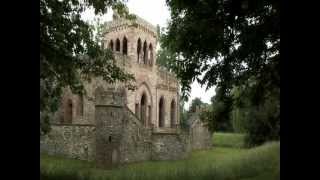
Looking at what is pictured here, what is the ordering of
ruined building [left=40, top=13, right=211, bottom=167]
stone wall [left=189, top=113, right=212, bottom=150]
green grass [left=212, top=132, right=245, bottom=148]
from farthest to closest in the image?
green grass [left=212, top=132, right=245, bottom=148] < stone wall [left=189, top=113, right=212, bottom=150] < ruined building [left=40, top=13, right=211, bottom=167]

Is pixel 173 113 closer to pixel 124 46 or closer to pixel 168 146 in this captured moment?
pixel 124 46

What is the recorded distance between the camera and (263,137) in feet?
76.6

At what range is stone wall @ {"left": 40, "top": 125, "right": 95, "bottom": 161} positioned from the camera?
2019cm

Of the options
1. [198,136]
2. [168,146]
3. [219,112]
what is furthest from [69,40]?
[198,136]

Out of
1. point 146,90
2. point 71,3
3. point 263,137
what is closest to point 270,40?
point 71,3

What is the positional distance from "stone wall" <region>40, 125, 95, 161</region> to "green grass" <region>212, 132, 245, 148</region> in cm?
1322

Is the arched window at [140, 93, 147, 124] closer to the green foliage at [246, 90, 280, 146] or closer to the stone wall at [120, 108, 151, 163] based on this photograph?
the stone wall at [120, 108, 151, 163]

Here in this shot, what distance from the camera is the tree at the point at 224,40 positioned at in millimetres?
8336

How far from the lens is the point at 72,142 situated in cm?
2077

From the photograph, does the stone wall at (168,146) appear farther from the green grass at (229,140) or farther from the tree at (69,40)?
the tree at (69,40)

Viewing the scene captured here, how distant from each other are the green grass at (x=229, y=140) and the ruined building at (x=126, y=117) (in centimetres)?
207

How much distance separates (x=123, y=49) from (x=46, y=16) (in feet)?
79.2

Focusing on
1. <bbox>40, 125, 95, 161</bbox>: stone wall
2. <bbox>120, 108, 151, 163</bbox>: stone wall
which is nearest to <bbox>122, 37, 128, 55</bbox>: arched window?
<bbox>120, 108, 151, 163</bbox>: stone wall

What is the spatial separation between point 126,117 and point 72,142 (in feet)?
11.3
